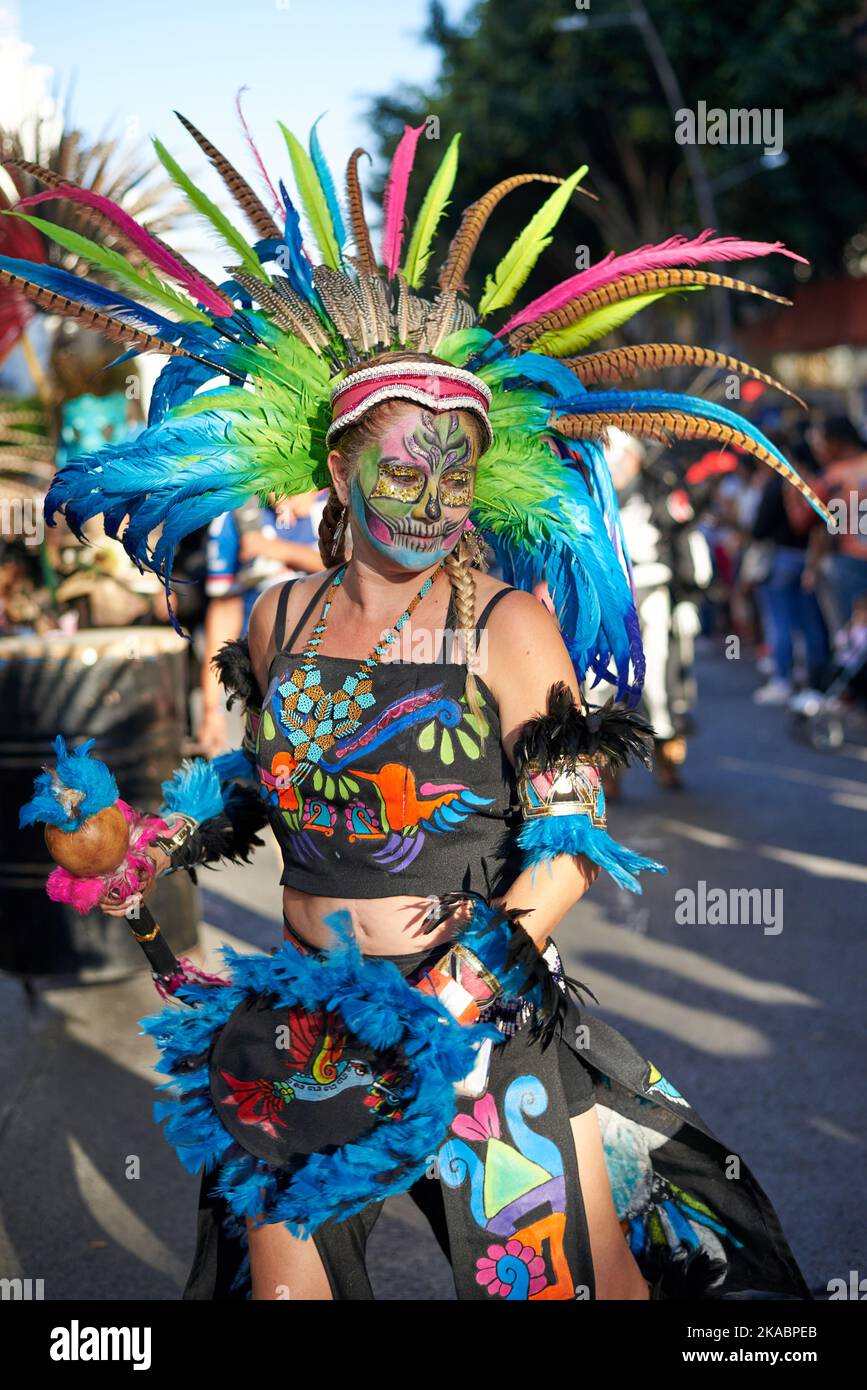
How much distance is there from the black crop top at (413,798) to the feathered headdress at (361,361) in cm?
33

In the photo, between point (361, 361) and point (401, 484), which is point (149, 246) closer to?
point (361, 361)

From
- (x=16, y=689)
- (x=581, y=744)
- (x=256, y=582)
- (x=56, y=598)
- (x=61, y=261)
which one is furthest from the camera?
(x=56, y=598)

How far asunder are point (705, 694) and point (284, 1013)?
11.1m

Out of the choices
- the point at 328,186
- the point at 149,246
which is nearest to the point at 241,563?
the point at 328,186

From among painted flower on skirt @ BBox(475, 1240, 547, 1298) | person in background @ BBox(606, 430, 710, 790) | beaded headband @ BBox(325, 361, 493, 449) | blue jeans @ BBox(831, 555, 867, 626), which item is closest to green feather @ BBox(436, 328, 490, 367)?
beaded headband @ BBox(325, 361, 493, 449)

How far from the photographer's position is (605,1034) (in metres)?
2.71

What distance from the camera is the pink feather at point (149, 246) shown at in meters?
2.70

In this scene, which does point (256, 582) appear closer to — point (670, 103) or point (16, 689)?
point (16, 689)

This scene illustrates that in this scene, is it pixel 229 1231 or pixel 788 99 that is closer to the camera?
pixel 229 1231

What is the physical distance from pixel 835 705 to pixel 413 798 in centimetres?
843

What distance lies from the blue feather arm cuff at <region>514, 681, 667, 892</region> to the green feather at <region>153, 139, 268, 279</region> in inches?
40.8

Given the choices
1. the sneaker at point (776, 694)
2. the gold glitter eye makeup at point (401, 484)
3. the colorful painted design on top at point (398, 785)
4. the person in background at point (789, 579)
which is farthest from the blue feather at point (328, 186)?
the sneaker at point (776, 694)

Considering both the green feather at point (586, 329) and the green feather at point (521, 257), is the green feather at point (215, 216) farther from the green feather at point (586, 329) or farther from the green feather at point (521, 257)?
the green feather at point (586, 329)

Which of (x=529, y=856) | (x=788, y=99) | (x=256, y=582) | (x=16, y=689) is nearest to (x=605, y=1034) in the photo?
(x=529, y=856)
